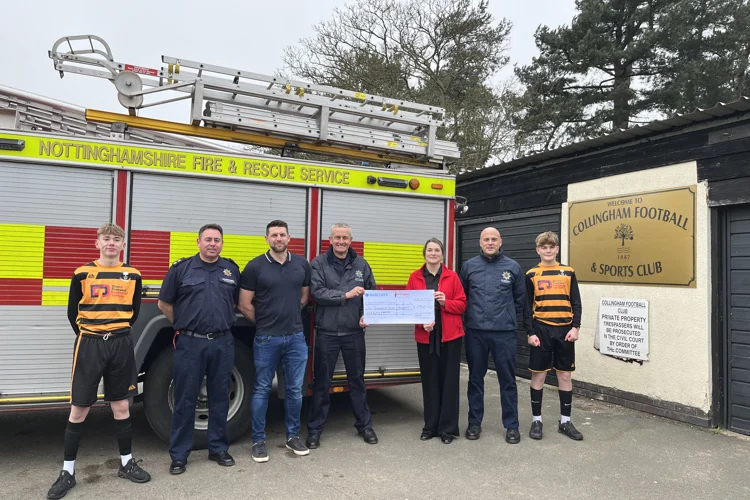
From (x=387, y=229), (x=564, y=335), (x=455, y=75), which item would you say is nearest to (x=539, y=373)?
(x=564, y=335)

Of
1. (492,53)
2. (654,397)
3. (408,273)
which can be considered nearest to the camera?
(408,273)

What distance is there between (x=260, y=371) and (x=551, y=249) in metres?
2.84

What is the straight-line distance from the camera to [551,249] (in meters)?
5.03

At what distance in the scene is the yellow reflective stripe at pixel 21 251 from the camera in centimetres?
394

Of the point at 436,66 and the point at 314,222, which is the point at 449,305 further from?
the point at 436,66

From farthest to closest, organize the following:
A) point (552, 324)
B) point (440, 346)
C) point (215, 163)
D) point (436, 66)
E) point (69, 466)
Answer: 1. point (436, 66)
2. point (552, 324)
3. point (440, 346)
4. point (215, 163)
5. point (69, 466)

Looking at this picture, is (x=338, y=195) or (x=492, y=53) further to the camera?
(x=492, y=53)

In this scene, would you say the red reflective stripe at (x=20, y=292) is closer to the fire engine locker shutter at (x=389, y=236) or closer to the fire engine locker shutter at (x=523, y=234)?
the fire engine locker shutter at (x=389, y=236)

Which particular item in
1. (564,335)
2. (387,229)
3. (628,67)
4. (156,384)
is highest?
(628,67)

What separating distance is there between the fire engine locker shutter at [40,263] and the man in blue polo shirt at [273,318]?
4.18 feet

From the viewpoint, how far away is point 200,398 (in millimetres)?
4664

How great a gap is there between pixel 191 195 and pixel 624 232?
479 centimetres

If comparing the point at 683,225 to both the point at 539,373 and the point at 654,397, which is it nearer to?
the point at 654,397

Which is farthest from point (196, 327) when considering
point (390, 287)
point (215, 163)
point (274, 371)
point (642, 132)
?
point (642, 132)
